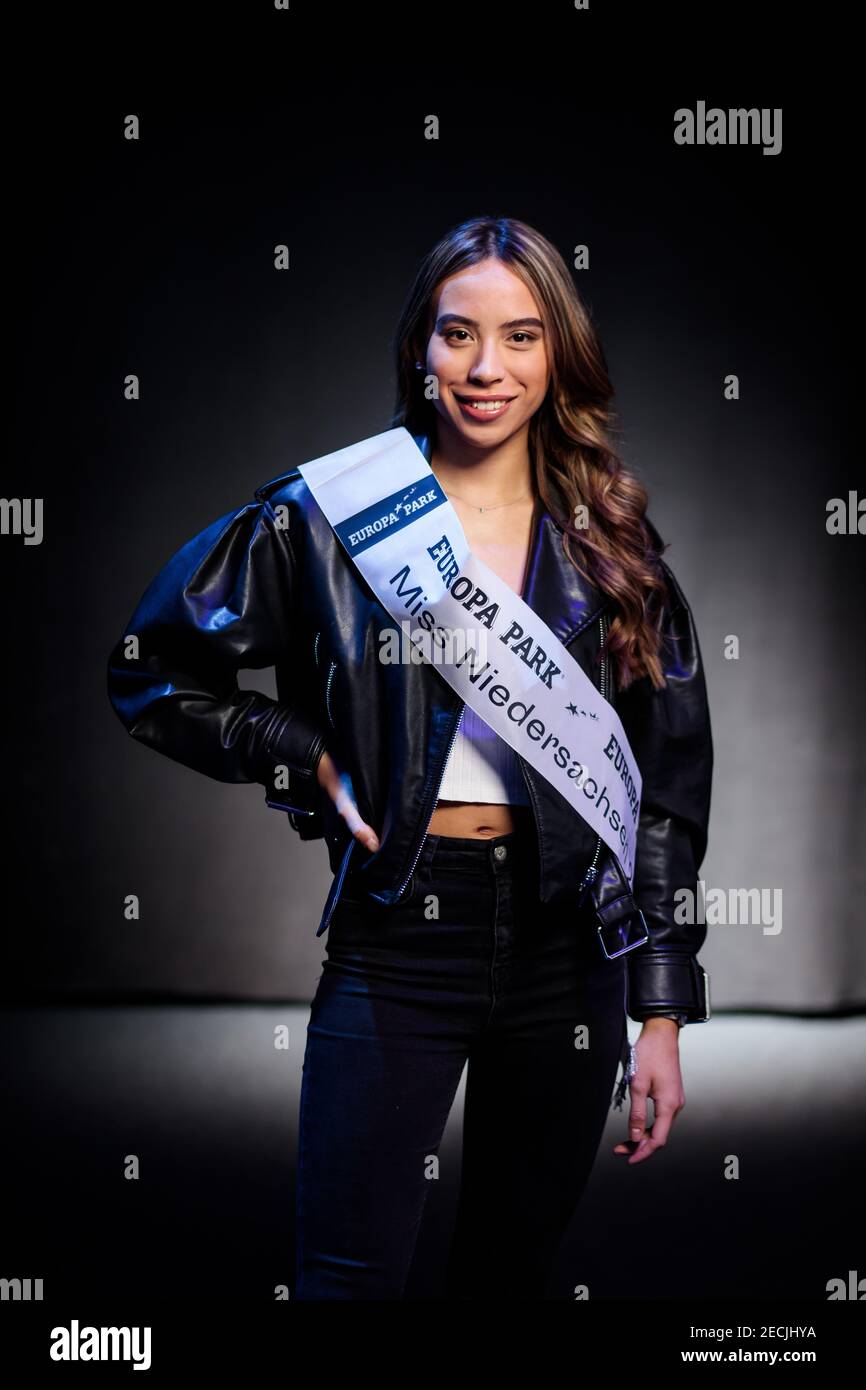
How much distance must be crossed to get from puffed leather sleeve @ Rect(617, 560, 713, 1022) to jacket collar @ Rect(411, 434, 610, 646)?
123 mm

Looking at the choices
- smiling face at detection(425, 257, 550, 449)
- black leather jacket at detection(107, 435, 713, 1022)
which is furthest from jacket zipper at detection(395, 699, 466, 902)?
smiling face at detection(425, 257, 550, 449)

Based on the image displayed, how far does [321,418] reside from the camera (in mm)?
4742

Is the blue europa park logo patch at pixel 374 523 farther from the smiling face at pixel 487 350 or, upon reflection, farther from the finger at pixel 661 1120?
the finger at pixel 661 1120

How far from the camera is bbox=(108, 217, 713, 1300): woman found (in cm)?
174

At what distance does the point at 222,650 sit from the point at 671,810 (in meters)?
0.65

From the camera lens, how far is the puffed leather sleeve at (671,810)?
6.34 ft

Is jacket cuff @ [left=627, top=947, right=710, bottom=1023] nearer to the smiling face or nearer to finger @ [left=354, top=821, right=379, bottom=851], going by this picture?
finger @ [left=354, top=821, right=379, bottom=851]

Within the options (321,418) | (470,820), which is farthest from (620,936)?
(321,418)

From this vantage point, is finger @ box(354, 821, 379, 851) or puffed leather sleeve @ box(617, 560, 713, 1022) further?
puffed leather sleeve @ box(617, 560, 713, 1022)

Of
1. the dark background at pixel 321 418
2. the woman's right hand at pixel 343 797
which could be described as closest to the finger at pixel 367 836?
the woman's right hand at pixel 343 797

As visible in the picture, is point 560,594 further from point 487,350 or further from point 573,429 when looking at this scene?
point 487,350

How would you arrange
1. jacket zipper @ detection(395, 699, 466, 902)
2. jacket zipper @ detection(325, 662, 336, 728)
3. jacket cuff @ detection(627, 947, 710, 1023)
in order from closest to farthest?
1. jacket zipper @ detection(395, 699, 466, 902)
2. jacket zipper @ detection(325, 662, 336, 728)
3. jacket cuff @ detection(627, 947, 710, 1023)

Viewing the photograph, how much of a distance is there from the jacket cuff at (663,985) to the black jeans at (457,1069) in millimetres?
85

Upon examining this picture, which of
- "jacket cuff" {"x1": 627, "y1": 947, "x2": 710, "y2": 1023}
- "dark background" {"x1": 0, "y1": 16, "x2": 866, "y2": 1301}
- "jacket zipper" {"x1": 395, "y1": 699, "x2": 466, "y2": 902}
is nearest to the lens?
"jacket zipper" {"x1": 395, "y1": 699, "x2": 466, "y2": 902}
